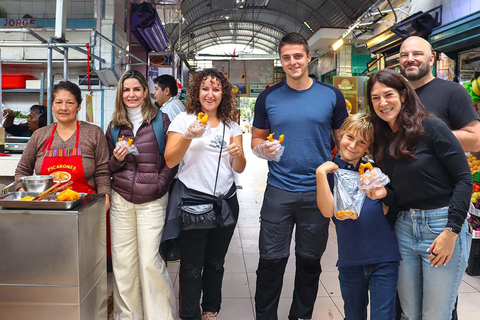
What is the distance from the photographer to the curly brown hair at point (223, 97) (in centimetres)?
241

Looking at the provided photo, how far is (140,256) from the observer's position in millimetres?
2453

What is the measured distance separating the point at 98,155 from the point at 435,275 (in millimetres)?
2059

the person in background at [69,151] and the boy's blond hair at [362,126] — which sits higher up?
the boy's blond hair at [362,126]

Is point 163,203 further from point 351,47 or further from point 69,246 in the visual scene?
point 351,47

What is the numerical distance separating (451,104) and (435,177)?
58 cm

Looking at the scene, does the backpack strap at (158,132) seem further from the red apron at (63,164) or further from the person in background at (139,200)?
the red apron at (63,164)

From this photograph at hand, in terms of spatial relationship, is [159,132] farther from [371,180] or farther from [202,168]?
[371,180]

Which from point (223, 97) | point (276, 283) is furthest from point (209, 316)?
point (223, 97)

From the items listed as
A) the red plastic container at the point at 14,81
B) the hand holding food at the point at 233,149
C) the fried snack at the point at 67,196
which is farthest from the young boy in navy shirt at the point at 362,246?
the red plastic container at the point at 14,81

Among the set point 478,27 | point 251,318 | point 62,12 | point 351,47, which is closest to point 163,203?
point 251,318

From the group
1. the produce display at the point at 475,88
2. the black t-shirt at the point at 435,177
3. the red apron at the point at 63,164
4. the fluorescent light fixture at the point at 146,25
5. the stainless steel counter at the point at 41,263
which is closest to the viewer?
the black t-shirt at the point at 435,177

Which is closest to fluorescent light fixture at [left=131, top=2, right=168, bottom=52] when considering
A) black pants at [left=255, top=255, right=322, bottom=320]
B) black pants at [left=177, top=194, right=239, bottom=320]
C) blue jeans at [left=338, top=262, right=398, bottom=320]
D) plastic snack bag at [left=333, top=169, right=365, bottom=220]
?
black pants at [left=177, top=194, right=239, bottom=320]

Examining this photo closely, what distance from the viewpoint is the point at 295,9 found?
16.2 m

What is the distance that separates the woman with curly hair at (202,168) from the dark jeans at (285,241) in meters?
0.26
